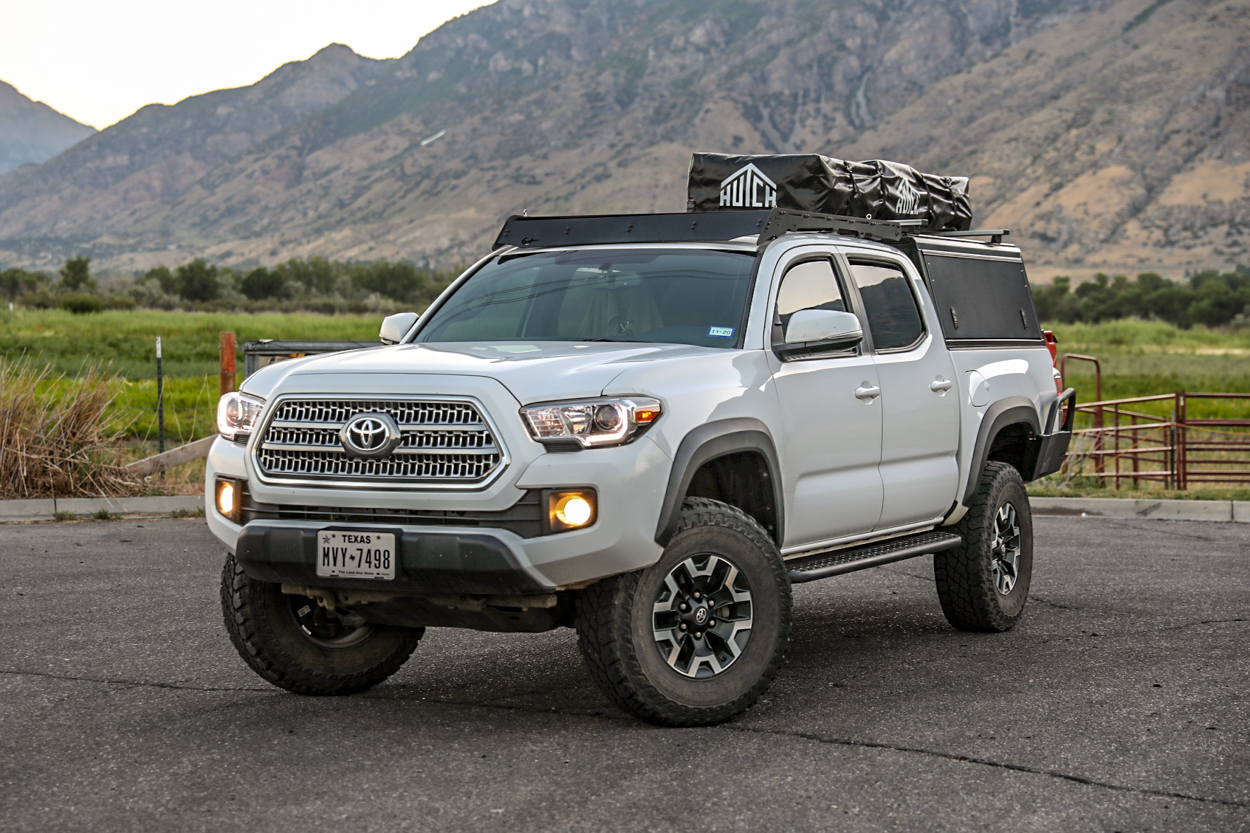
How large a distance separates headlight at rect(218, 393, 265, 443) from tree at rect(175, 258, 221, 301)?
92.7 meters

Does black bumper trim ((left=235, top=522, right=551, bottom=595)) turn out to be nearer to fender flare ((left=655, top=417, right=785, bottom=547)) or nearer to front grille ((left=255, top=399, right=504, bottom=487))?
front grille ((left=255, top=399, right=504, bottom=487))

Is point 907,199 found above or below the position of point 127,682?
above

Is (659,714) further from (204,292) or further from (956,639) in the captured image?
(204,292)

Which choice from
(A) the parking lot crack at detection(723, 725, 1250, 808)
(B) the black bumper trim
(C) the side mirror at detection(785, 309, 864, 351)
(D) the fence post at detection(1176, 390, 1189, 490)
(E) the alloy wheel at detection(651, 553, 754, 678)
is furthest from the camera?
(D) the fence post at detection(1176, 390, 1189, 490)

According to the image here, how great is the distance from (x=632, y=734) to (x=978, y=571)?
2.87 metres

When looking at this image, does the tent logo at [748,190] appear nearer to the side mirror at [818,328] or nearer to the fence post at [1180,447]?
the side mirror at [818,328]

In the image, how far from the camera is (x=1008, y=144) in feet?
653

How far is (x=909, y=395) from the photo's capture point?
23.2ft

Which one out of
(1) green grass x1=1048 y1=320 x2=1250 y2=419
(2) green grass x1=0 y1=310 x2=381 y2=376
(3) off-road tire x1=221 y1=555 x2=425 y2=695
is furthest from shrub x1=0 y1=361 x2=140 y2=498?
(2) green grass x1=0 y1=310 x2=381 y2=376

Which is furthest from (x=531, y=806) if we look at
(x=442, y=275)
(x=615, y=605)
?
(x=442, y=275)

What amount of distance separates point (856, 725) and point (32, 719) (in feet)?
11.0

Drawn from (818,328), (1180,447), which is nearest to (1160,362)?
(1180,447)

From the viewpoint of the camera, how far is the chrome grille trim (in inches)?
203

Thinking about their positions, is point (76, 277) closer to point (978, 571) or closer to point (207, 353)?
point (207, 353)
